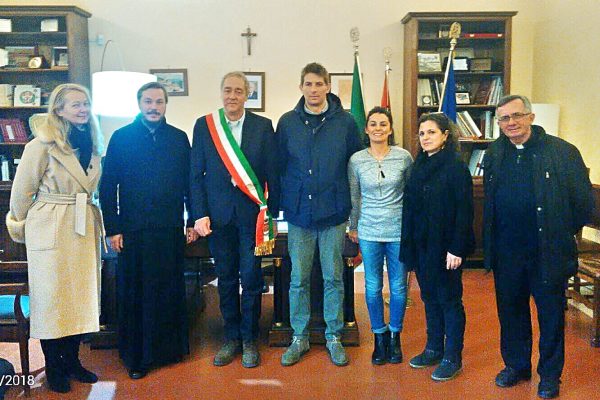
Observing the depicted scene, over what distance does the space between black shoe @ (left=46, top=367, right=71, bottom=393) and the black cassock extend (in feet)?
1.03

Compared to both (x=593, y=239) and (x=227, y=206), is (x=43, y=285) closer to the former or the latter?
(x=227, y=206)

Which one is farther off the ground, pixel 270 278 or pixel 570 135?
pixel 570 135

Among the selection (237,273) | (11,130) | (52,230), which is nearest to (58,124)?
(52,230)

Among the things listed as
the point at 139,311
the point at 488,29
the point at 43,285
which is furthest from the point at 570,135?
the point at 43,285

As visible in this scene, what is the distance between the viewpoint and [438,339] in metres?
2.93

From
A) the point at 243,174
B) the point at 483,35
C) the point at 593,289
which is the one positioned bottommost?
the point at 593,289

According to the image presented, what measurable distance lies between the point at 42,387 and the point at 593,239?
3844 millimetres

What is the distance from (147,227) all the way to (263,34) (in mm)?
3125

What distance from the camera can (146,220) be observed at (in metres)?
2.81

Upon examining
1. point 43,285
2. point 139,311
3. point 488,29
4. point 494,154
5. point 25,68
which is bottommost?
point 139,311

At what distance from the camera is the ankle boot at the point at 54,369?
2.69 metres

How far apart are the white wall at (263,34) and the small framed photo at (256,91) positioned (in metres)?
0.06

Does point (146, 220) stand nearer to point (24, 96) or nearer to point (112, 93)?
point (112, 93)

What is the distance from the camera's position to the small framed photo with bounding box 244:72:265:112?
5418mm
